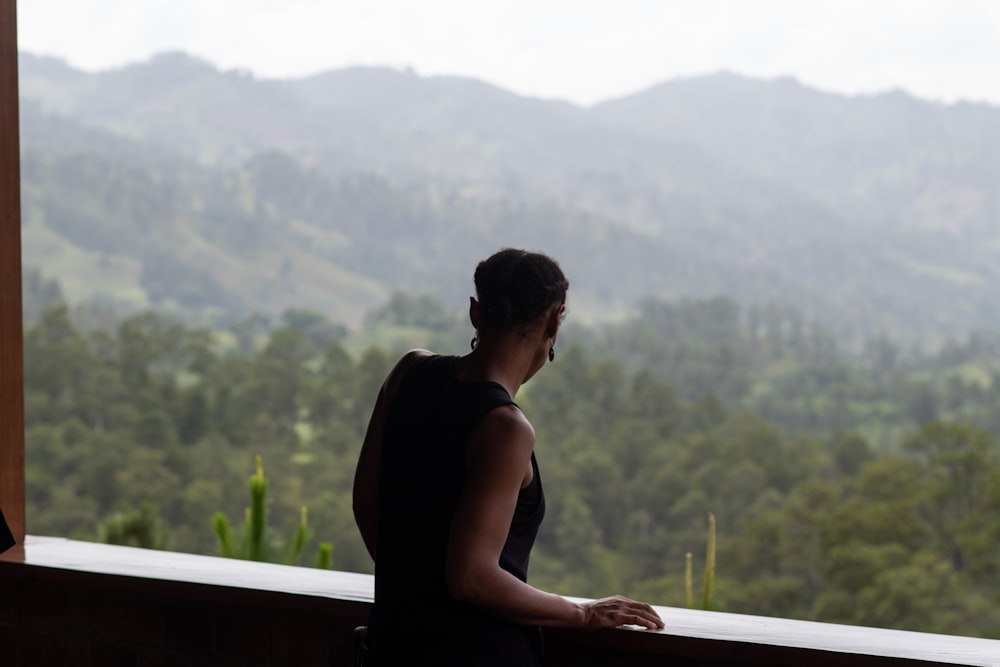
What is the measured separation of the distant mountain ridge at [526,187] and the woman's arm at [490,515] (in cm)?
4347

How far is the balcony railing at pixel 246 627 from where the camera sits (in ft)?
4.42

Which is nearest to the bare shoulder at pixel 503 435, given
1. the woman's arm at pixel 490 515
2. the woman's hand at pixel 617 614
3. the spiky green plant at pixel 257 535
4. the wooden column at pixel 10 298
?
the woman's arm at pixel 490 515

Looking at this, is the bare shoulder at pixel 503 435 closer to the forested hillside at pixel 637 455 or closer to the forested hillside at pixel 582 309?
the forested hillside at pixel 582 309

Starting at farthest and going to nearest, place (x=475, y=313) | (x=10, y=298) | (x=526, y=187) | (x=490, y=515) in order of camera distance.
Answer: (x=526, y=187) < (x=10, y=298) < (x=475, y=313) < (x=490, y=515)

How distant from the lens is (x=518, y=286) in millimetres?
1201

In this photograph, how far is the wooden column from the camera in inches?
79.5

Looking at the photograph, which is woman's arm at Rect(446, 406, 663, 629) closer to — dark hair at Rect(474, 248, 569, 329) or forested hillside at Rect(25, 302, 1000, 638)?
dark hair at Rect(474, 248, 569, 329)

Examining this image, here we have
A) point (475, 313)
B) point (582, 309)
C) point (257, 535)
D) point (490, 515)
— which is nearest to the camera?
point (490, 515)

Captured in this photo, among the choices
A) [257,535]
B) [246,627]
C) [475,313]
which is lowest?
[257,535]

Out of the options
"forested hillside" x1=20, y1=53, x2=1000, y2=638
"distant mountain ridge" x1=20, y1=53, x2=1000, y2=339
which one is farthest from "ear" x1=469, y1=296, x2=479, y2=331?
"distant mountain ridge" x1=20, y1=53, x2=1000, y2=339

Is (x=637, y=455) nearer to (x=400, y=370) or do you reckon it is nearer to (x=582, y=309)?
(x=582, y=309)

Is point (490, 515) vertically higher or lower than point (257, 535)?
higher

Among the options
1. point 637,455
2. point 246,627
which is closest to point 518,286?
point 246,627

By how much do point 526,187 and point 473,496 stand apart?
57.0 meters
